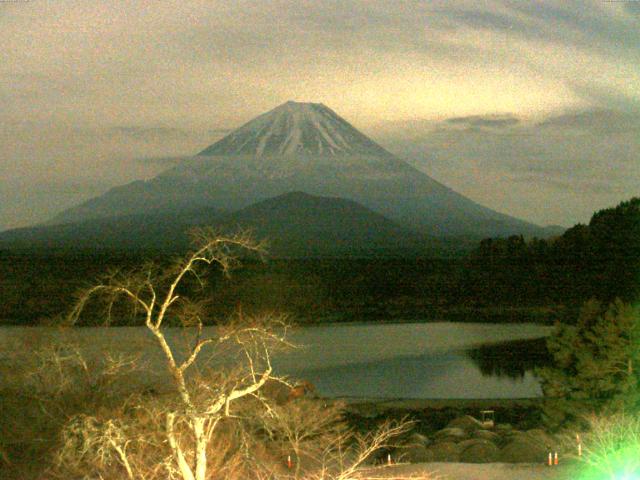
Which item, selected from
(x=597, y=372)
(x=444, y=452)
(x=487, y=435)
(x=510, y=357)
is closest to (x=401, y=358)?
(x=510, y=357)

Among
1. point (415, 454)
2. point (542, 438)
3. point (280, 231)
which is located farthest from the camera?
point (280, 231)

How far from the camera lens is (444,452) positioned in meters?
16.1

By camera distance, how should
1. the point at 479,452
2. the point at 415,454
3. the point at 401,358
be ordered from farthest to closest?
the point at 401,358 < the point at 415,454 < the point at 479,452

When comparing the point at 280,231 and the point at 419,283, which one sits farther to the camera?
the point at 280,231

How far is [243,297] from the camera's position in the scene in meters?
56.5

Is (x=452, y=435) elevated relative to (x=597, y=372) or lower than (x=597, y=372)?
lower

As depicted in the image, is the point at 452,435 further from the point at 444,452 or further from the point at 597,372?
the point at 597,372

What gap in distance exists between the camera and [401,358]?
35.2 meters

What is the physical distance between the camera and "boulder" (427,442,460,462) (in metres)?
15.8

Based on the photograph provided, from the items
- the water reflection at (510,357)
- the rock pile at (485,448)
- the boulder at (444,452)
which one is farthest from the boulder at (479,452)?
the water reflection at (510,357)

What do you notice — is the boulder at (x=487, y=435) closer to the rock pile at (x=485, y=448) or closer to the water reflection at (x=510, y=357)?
the rock pile at (x=485, y=448)

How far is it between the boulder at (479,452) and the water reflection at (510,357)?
15.1m

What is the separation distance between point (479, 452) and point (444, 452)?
863 mm

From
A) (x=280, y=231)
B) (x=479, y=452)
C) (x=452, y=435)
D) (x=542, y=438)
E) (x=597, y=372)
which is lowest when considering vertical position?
(x=452, y=435)
